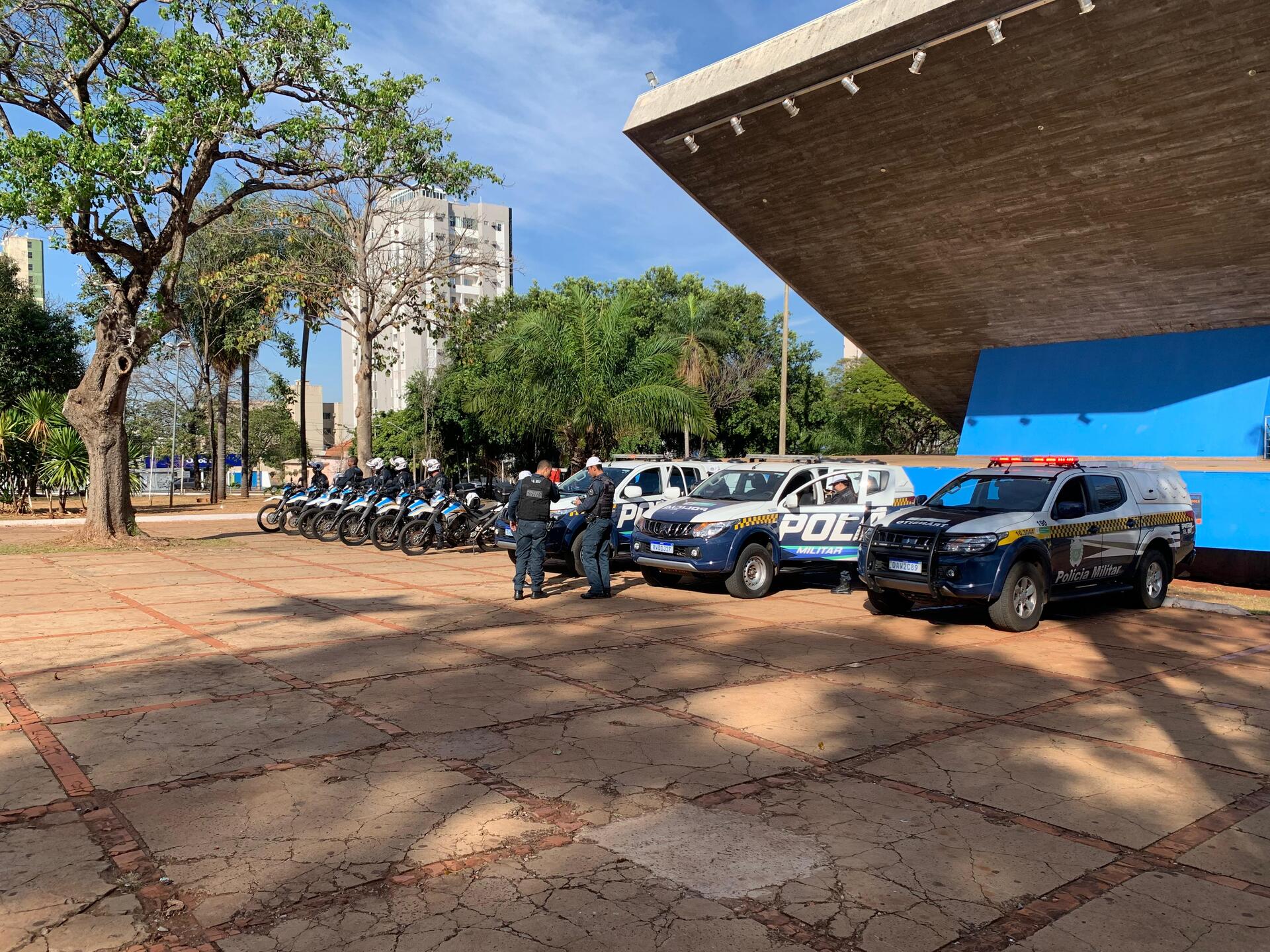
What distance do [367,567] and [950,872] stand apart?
12651 mm

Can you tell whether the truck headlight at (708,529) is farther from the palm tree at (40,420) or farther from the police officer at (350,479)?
the palm tree at (40,420)

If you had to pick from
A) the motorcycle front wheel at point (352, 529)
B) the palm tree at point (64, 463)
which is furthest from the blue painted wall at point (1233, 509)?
the palm tree at point (64, 463)

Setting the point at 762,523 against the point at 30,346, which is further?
the point at 30,346

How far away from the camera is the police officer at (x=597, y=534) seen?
41.9ft

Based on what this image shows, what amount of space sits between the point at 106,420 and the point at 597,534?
1167 centimetres

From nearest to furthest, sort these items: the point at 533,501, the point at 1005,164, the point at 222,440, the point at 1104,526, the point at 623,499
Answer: the point at 1104,526
the point at 533,501
the point at 623,499
the point at 1005,164
the point at 222,440

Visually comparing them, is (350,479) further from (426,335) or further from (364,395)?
(426,335)

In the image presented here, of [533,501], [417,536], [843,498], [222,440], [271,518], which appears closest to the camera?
[533,501]

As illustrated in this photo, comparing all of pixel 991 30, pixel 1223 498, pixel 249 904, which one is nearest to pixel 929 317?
pixel 1223 498

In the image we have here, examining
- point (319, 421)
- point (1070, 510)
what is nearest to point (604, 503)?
point (1070, 510)

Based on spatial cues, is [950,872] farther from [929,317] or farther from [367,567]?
[929,317]

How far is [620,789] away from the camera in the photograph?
535cm

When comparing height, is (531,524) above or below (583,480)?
below

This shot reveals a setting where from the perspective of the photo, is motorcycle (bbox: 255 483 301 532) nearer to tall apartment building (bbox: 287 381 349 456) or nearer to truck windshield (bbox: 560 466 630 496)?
truck windshield (bbox: 560 466 630 496)
